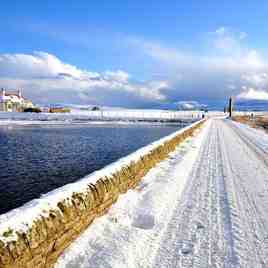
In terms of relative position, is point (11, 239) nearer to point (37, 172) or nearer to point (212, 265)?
point (212, 265)

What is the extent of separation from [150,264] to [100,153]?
1185cm

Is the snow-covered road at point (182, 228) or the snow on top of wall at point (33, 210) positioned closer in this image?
the snow on top of wall at point (33, 210)

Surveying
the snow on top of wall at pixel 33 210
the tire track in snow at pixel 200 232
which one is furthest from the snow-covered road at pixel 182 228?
the snow on top of wall at pixel 33 210

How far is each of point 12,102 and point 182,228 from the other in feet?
395

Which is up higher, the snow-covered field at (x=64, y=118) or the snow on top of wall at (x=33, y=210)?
the snow on top of wall at (x=33, y=210)

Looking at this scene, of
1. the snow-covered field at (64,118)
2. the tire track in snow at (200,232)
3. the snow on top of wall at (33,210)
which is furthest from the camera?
the snow-covered field at (64,118)

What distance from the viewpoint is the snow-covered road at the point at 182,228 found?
4.10 metres

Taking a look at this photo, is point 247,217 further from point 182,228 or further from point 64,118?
point 64,118

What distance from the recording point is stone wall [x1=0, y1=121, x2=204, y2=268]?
3182mm

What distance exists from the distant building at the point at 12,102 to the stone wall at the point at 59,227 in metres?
113

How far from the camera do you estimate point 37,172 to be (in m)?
10.8

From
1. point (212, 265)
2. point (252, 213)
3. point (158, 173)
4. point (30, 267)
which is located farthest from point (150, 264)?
point (158, 173)

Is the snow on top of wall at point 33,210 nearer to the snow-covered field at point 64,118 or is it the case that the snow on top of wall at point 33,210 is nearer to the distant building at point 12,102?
the snow-covered field at point 64,118

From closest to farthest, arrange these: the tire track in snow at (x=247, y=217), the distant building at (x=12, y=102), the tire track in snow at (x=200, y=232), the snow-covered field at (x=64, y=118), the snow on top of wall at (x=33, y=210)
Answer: the snow on top of wall at (x=33, y=210), the tire track in snow at (x=200, y=232), the tire track in snow at (x=247, y=217), the snow-covered field at (x=64, y=118), the distant building at (x=12, y=102)
